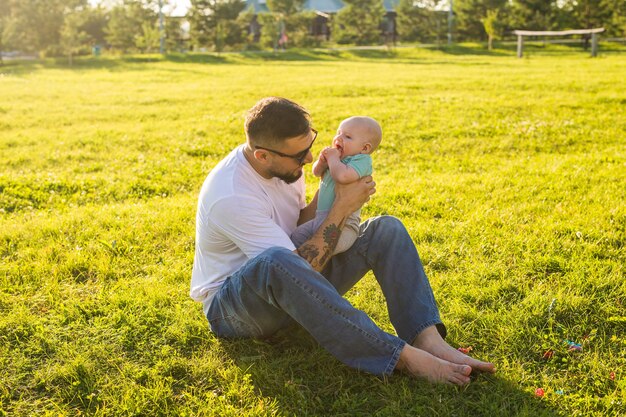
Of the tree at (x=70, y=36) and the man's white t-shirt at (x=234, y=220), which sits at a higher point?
the tree at (x=70, y=36)

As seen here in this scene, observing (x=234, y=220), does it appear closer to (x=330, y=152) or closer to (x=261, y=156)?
(x=261, y=156)

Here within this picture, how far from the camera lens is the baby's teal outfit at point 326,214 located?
3738 mm

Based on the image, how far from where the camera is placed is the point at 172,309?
4.35 meters

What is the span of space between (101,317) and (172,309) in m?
0.49

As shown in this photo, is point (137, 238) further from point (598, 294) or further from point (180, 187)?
point (598, 294)

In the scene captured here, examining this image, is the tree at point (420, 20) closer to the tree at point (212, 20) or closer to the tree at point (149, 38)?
the tree at point (212, 20)

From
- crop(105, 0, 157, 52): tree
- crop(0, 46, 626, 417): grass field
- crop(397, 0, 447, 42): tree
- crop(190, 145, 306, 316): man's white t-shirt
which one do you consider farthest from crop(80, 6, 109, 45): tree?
crop(190, 145, 306, 316): man's white t-shirt

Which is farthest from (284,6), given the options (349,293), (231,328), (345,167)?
(231,328)

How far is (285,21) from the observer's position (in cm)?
4988

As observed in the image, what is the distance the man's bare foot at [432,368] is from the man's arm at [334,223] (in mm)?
719

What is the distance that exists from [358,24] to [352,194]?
48346 mm

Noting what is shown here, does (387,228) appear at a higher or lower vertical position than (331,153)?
lower

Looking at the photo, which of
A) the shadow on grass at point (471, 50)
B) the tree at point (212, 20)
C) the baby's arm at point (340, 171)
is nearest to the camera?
the baby's arm at point (340, 171)

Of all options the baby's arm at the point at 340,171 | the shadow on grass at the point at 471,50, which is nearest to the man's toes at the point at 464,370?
the baby's arm at the point at 340,171
